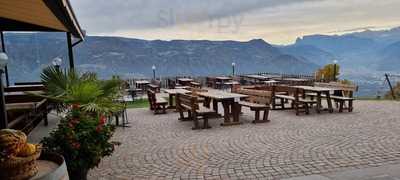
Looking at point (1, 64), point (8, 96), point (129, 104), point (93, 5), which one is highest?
point (93, 5)

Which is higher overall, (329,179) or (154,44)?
(154,44)

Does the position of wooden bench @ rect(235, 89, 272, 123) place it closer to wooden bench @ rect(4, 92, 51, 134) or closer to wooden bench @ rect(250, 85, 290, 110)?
wooden bench @ rect(250, 85, 290, 110)

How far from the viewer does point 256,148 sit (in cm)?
567

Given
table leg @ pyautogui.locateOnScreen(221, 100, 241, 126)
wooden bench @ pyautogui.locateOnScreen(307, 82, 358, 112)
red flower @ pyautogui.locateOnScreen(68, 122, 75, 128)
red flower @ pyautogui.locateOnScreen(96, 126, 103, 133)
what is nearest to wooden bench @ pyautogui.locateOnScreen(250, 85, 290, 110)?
A: wooden bench @ pyautogui.locateOnScreen(307, 82, 358, 112)

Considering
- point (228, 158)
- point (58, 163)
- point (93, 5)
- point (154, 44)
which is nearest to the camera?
A: point (58, 163)

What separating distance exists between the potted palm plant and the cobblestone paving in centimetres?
58

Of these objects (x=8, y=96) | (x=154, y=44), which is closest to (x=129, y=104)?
(x=8, y=96)

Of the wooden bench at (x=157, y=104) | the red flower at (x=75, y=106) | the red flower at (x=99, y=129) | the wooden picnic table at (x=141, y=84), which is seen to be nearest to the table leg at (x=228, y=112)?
the wooden bench at (x=157, y=104)

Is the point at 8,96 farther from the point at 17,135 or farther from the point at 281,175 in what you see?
the point at 281,175

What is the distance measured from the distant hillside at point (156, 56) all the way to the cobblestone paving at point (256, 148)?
106 ft

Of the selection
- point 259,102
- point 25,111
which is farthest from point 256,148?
point 25,111

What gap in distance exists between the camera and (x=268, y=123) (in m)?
8.07

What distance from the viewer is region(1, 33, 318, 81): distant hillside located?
44.6 m

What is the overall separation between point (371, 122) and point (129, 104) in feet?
30.4
